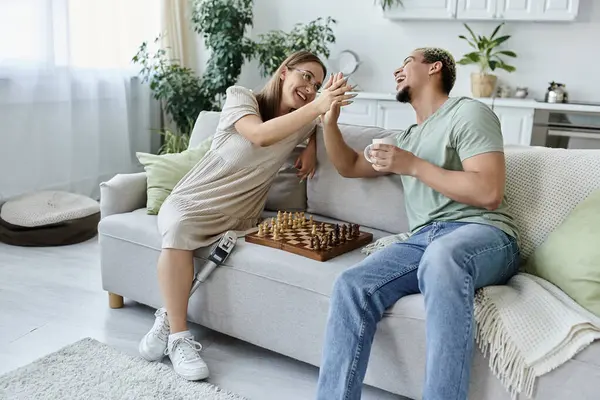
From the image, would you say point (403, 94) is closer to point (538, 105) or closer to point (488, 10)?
point (538, 105)

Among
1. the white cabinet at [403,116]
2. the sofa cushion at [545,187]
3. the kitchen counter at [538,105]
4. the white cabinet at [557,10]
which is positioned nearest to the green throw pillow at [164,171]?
the sofa cushion at [545,187]

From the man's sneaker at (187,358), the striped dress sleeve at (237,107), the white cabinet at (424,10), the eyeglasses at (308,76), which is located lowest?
the man's sneaker at (187,358)

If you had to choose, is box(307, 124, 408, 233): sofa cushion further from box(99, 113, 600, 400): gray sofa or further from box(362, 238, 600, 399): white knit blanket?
box(362, 238, 600, 399): white knit blanket

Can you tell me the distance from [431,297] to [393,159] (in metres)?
0.46

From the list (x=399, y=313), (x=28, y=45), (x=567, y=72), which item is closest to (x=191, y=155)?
(x=399, y=313)

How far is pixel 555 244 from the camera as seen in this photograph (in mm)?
1626

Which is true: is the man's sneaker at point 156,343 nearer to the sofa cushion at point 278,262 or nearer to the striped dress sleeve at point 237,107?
the sofa cushion at point 278,262

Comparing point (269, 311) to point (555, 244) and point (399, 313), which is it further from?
point (555, 244)

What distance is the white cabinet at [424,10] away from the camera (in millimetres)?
4359

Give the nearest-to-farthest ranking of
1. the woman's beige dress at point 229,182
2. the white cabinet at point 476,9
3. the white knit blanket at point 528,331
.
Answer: the white knit blanket at point 528,331, the woman's beige dress at point 229,182, the white cabinet at point 476,9

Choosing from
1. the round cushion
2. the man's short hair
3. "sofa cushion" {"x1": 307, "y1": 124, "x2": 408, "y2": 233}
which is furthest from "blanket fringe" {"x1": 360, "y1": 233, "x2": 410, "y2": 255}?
the round cushion

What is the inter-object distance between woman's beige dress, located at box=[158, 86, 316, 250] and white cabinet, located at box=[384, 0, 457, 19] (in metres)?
2.70

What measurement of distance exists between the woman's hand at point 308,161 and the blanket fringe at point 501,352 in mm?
992

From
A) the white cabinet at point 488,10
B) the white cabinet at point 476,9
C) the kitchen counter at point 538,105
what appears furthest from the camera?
the white cabinet at point 476,9
